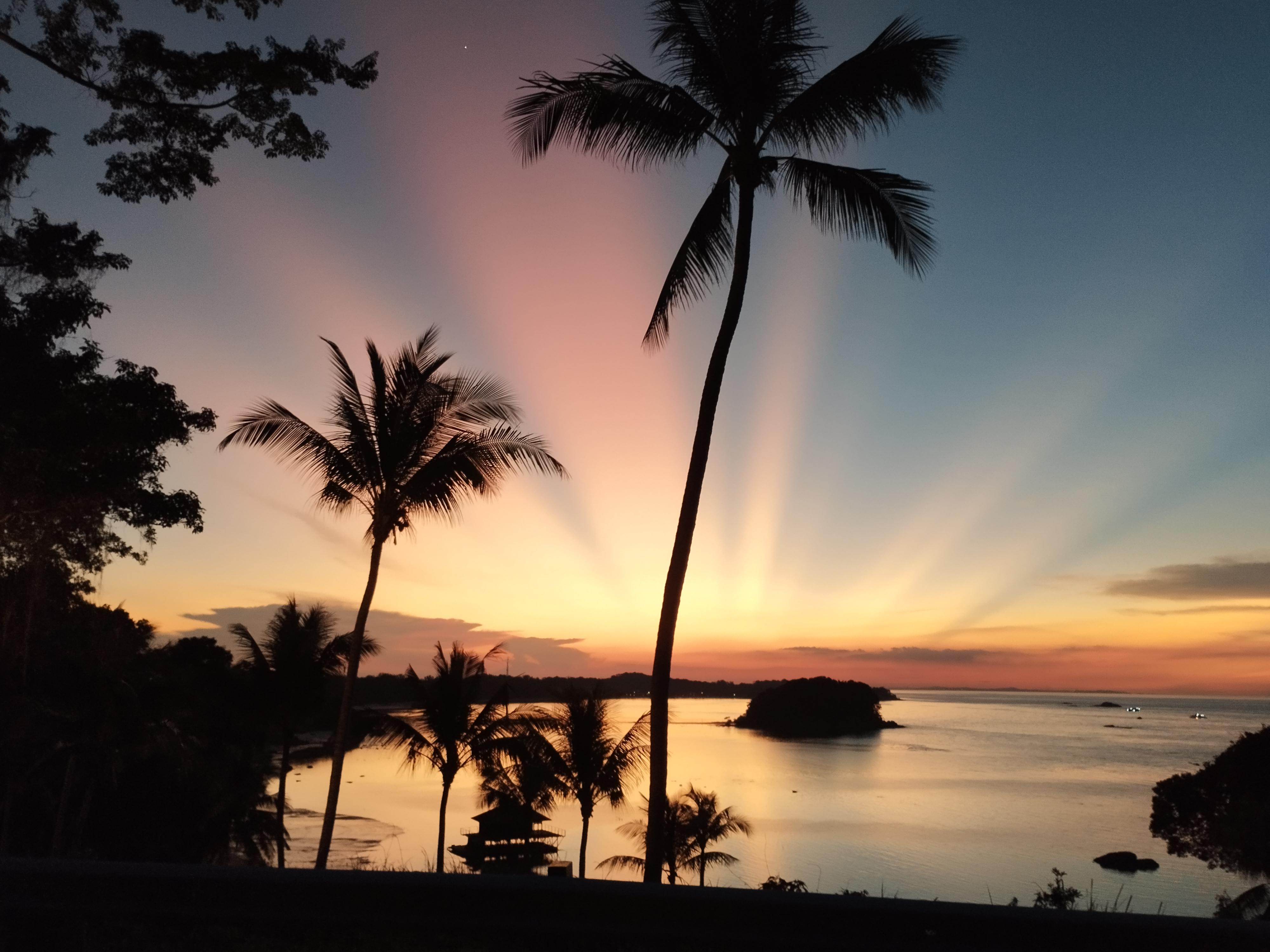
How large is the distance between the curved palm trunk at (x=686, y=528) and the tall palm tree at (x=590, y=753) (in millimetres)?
17710

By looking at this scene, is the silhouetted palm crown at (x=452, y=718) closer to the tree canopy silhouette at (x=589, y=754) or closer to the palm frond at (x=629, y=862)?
the tree canopy silhouette at (x=589, y=754)

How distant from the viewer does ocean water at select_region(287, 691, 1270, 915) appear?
52.5 m

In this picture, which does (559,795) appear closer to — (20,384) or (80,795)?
(80,795)

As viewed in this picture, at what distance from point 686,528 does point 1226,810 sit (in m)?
Result: 24.0

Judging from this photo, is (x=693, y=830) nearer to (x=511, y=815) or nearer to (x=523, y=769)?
(x=511, y=815)

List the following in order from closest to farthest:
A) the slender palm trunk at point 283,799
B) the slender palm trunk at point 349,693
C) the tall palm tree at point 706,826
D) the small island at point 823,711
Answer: the slender palm trunk at point 349,693 < the slender palm trunk at point 283,799 < the tall palm tree at point 706,826 < the small island at point 823,711

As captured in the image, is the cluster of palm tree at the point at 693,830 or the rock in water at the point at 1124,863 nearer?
the cluster of palm tree at the point at 693,830

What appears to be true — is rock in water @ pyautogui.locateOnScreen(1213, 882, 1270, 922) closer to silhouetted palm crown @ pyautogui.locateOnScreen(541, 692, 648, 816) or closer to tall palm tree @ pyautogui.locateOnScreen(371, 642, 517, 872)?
silhouetted palm crown @ pyautogui.locateOnScreen(541, 692, 648, 816)

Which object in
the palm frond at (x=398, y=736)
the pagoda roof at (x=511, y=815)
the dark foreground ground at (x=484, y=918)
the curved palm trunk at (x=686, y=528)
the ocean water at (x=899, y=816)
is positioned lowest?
the ocean water at (x=899, y=816)

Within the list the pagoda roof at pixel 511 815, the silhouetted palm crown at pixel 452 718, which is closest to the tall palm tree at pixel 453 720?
the silhouetted palm crown at pixel 452 718

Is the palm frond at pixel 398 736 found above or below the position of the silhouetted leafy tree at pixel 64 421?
below

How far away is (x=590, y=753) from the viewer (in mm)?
26094

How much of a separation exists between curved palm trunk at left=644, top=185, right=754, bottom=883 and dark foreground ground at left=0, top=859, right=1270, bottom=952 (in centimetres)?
418

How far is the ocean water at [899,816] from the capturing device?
5253 cm
